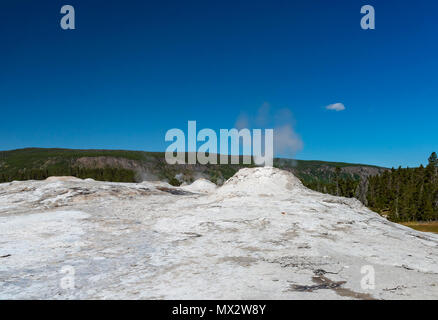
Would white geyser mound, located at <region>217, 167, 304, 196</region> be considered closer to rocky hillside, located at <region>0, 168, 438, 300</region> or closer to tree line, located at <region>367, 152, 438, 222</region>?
rocky hillside, located at <region>0, 168, 438, 300</region>

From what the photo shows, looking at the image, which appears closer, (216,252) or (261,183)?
(216,252)

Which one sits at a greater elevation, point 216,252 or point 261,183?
point 261,183

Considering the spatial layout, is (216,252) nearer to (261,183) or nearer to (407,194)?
(261,183)

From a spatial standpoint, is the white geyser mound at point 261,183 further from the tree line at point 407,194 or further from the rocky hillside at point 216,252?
the tree line at point 407,194

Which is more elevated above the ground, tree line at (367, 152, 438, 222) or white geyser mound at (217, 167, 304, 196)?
white geyser mound at (217, 167, 304, 196)

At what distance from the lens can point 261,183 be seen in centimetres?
2114

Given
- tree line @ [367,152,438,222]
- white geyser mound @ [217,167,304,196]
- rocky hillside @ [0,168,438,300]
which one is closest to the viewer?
rocky hillside @ [0,168,438,300]

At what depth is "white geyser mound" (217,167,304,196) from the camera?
794 inches

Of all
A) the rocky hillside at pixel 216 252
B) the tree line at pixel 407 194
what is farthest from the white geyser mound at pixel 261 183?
the tree line at pixel 407 194

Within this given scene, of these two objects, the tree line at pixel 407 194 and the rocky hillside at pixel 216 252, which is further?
the tree line at pixel 407 194

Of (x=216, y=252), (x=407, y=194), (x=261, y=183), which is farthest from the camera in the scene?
(x=407, y=194)

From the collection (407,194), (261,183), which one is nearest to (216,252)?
(261,183)

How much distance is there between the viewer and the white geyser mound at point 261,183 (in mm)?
20178

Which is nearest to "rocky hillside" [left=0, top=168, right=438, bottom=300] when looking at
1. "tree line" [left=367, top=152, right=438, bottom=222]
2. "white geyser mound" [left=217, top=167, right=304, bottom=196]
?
"white geyser mound" [left=217, top=167, right=304, bottom=196]
